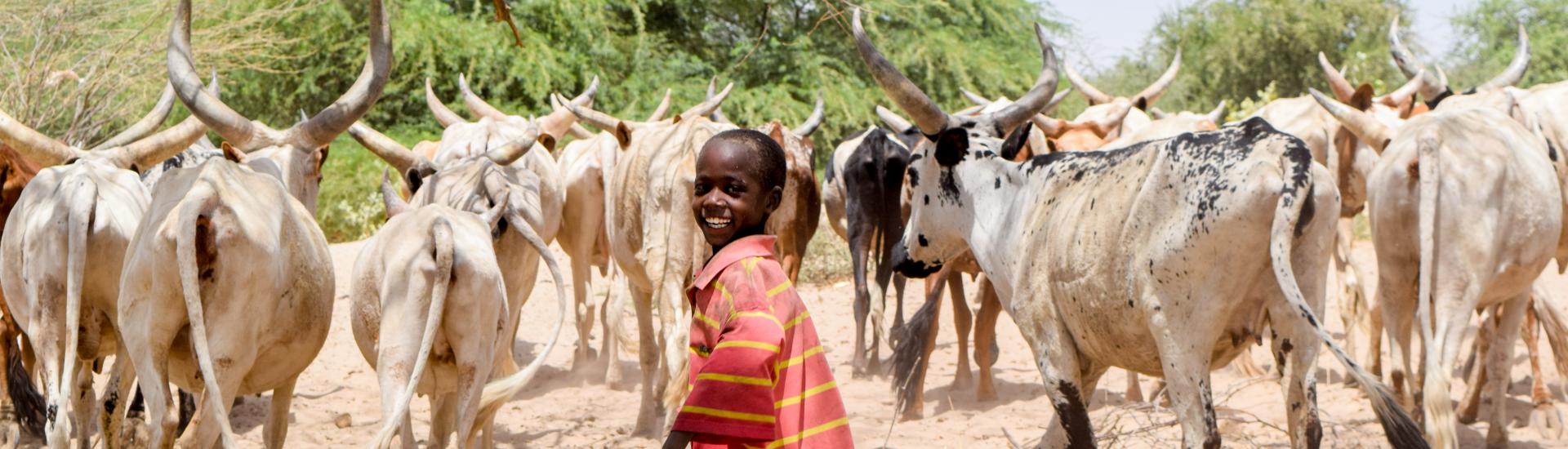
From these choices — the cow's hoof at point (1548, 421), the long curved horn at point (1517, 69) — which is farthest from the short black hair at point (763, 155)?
the long curved horn at point (1517, 69)

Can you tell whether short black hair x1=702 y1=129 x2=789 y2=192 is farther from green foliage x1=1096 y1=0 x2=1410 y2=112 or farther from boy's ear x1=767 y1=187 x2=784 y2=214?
green foliage x1=1096 y1=0 x2=1410 y2=112

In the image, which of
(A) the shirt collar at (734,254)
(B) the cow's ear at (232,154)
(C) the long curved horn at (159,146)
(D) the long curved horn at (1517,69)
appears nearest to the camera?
(A) the shirt collar at (734,254)

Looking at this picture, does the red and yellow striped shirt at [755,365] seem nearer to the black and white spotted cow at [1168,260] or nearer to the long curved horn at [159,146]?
the black and white spotted cow at [1168,260]

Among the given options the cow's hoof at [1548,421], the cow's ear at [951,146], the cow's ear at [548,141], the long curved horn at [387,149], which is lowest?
the cow's hoof at [1548,421]

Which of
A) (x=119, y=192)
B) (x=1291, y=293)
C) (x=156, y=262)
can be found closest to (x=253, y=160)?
(x=119, y=192)

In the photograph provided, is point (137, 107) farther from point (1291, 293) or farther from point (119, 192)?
point (1291, 293)

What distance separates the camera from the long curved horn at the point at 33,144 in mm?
6441

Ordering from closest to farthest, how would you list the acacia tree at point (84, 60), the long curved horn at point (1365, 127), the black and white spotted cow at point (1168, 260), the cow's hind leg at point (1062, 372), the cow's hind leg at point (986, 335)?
1. the black and white spotted cow at point (1168, 260)
2. the cow's hind leg at point (1062, 372)
3. the long curved horn at point (1365, 127)
4. the cow's hind leg at point (986, 335)
5. the acacia tree at point (84, 60)

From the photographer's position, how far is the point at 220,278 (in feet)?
17.0

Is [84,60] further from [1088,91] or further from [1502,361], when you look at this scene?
[1502,361]

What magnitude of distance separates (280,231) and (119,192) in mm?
1180

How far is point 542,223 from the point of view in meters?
7.30

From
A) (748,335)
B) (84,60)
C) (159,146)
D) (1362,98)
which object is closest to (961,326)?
(1362,98)

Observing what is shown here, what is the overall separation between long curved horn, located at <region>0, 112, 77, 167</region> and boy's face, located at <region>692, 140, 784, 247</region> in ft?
14.7
